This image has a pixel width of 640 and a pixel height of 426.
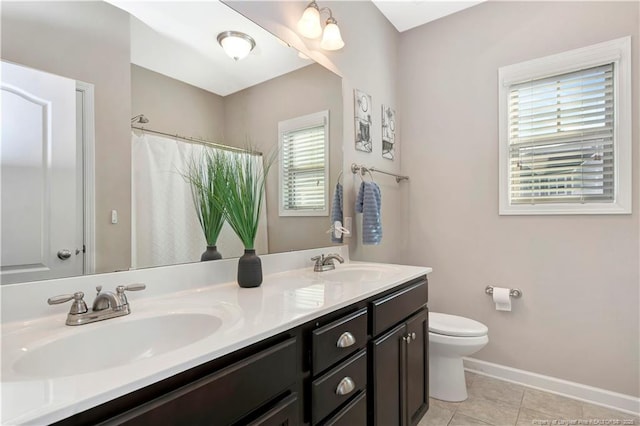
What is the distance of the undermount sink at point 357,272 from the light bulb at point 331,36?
1287 mm

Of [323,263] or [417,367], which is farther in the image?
[323,263]

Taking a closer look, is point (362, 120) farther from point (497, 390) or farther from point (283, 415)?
point (497, 390)

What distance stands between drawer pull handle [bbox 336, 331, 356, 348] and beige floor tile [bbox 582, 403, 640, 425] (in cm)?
173

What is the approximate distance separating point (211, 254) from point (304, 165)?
29.4 inches

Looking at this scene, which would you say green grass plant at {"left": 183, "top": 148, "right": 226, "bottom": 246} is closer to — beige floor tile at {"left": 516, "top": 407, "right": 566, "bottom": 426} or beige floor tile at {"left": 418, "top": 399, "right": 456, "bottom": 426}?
beige floor tile at {"left": 418, "top": 399, "right": 456, "bottom": 426}

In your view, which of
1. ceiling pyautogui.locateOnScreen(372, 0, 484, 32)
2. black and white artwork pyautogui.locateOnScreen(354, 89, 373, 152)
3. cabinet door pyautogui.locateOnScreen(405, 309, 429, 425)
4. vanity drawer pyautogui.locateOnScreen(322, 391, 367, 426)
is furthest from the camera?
ceiling pyautogui.locateOnScreen(372, 0, 484, 32)

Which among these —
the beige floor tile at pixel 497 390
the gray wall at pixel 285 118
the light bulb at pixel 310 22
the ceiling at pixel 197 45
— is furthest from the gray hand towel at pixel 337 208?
the beige floor tile at pixel 497 390

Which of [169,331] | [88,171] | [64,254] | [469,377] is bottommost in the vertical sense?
[469,377]

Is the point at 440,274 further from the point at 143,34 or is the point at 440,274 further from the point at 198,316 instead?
the point at 143,34

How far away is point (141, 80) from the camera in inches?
44.0

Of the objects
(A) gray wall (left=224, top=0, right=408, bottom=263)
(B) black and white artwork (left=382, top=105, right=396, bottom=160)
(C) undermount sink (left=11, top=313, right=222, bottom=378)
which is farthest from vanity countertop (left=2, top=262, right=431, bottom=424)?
(B) black and white artwork (left=382, top=105, right=396, bottom=160)

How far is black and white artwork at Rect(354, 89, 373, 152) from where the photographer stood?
2180 millimetres

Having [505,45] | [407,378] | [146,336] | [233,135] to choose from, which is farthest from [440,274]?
[146,336]

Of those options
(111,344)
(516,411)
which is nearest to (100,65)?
(111,344)
